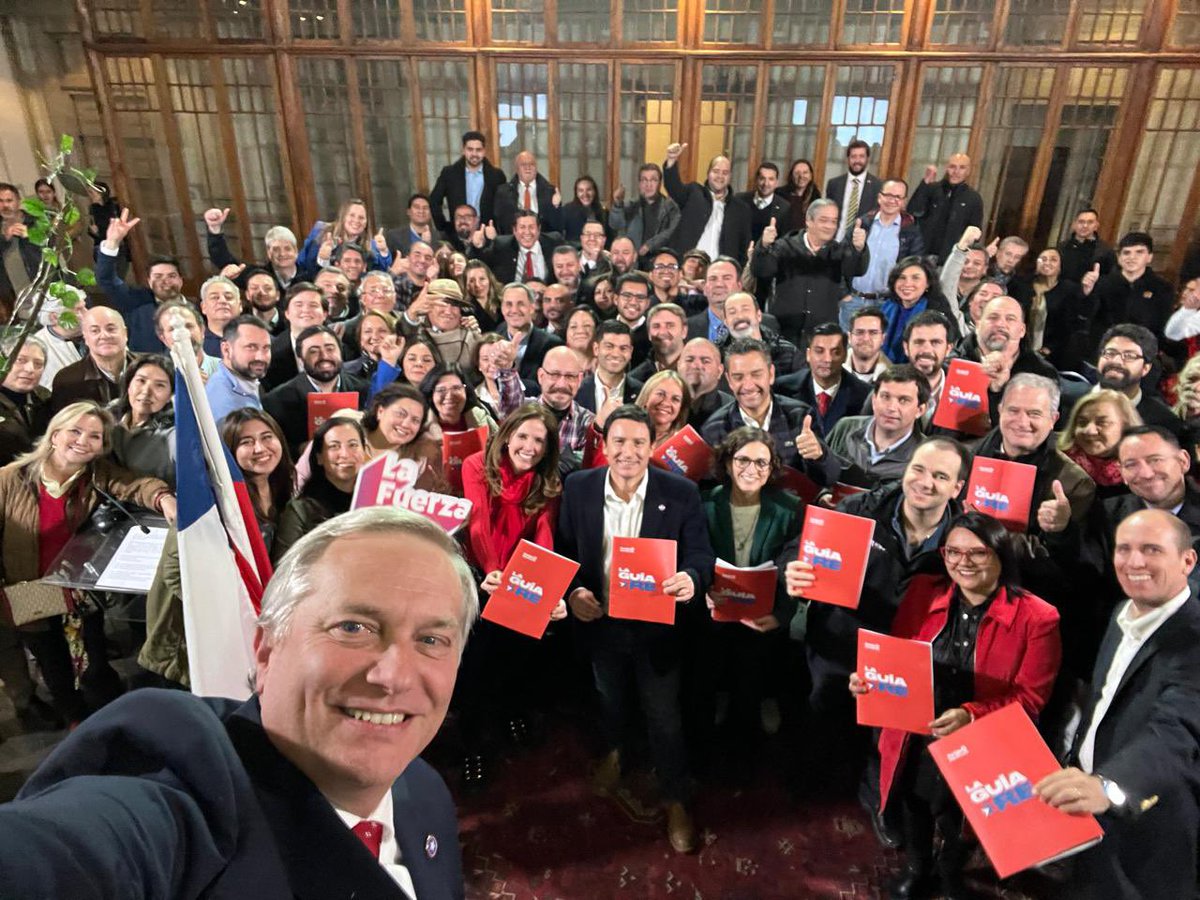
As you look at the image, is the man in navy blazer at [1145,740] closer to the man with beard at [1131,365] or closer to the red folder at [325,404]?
the man with beard at [1131,365]

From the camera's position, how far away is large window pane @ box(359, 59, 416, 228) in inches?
316

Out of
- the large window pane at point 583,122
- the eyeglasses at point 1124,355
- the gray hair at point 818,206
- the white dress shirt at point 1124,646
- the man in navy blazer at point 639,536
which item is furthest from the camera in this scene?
the large window pane at point 583,122

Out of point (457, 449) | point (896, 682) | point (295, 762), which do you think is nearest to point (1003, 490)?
point (896, 682)

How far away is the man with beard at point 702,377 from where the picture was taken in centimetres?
375

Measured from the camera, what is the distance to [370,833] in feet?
3.44

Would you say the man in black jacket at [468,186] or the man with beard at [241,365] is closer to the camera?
the man with beard at [241,365]

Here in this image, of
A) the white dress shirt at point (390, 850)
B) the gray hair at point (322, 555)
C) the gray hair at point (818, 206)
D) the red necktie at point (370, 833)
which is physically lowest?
the white dress shirt at point (390, 850)

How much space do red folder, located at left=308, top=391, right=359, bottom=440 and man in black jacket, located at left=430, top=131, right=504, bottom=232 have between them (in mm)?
4416

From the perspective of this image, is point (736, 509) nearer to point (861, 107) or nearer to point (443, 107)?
point (861, 107)

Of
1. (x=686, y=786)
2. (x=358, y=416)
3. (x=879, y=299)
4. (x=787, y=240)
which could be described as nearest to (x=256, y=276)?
(x=358, y=416)

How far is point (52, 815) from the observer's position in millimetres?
665

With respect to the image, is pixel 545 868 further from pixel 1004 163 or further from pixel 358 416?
pixel 1004 163

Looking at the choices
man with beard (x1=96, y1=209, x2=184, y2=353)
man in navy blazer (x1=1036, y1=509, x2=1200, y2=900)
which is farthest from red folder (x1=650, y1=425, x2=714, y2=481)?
man with beard (x1=96, y1=209, x2=184, y2=353)

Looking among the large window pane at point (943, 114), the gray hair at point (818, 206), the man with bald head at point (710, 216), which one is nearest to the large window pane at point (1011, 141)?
the large window pane at point (943, 114)
